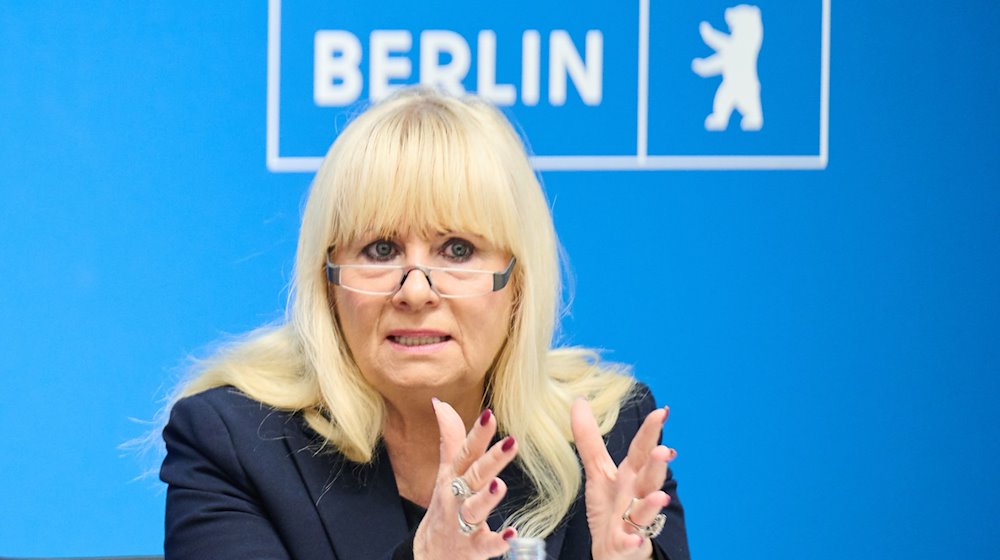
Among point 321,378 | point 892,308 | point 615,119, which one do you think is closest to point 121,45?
point 615,119

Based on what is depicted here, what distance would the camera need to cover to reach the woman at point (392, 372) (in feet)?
6.07

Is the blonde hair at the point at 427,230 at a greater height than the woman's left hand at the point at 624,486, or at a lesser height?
greater

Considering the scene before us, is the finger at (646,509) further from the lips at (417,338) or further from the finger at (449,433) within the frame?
the lips at (417,338)

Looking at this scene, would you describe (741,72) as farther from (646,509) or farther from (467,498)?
(467,498)

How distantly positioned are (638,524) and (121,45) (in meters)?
1.90

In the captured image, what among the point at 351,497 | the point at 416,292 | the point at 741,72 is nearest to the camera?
the point at 416,292

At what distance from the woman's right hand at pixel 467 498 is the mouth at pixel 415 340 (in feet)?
0.92

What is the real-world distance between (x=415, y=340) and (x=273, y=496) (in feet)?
0.99

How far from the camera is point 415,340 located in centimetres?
187

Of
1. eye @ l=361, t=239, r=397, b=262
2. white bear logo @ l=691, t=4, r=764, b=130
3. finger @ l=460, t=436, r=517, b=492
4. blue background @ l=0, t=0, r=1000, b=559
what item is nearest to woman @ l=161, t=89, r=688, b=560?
eye @ l=361, t=239, r=397, b=262

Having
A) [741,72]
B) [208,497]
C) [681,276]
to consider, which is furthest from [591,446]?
[741,72]

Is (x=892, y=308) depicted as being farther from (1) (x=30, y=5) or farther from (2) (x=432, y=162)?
(1) (x=30, y=5)

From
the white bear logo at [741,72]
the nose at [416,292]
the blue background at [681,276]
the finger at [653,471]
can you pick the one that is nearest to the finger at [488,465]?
the finger at [653,471]

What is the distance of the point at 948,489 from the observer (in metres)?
2.84
